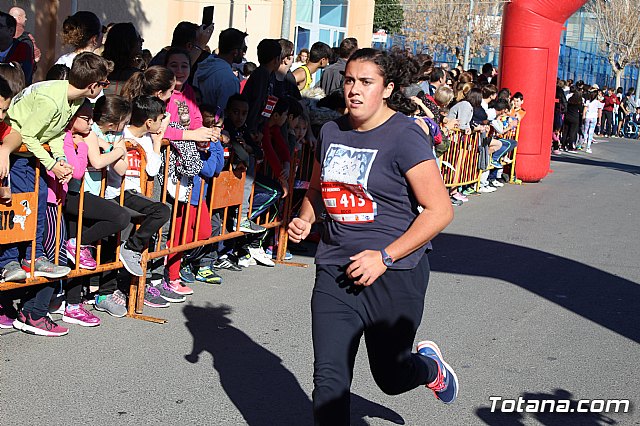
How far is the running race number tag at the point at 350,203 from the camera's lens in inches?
169

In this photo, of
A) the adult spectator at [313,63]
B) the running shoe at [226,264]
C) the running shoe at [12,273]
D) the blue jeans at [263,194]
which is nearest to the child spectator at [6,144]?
the running shoe at [12,273]

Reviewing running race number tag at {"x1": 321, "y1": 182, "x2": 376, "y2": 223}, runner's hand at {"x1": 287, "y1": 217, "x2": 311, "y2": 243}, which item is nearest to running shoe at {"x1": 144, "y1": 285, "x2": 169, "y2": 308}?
runner's hand at {"x1": 287, "y1": 217, "x2": 311, "y2": 243}

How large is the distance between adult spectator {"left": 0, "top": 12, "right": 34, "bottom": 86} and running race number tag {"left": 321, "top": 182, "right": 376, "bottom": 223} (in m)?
5.41

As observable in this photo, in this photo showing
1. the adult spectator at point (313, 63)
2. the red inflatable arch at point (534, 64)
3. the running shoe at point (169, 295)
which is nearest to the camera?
the running shoe at point (169, 295)

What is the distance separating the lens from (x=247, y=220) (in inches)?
345

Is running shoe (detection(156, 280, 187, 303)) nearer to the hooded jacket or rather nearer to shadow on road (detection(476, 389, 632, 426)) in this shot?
the hooded jacket

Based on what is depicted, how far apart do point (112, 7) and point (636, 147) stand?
1923 cm

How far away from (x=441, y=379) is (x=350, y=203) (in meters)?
1.13

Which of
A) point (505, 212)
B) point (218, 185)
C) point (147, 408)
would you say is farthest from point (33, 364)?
point (505, 212)

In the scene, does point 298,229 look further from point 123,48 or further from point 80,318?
point 123,48

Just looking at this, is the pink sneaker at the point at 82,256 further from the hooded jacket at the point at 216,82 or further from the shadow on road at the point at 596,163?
the shadow on road at the point at 596,163

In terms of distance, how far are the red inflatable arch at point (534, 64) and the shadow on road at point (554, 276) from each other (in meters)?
6.71

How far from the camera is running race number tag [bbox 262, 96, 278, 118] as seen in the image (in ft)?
29.1

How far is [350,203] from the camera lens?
433cm
